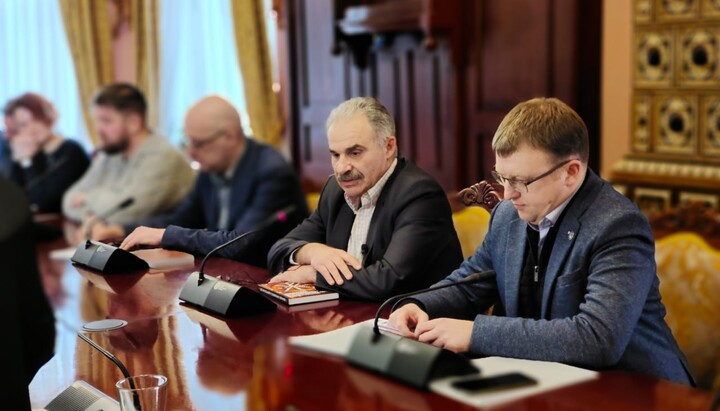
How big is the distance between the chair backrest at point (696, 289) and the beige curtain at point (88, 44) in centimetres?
577

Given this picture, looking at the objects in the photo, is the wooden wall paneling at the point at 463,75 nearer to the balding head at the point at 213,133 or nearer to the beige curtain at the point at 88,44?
the balding head at the point at 213,133

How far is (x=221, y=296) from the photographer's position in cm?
218

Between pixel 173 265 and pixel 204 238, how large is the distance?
218 mm

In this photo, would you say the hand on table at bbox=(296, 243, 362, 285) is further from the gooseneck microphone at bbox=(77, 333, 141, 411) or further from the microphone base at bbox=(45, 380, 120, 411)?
the microphone base at bbox=(45, 380, 120, 411)

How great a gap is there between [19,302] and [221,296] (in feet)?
2.96

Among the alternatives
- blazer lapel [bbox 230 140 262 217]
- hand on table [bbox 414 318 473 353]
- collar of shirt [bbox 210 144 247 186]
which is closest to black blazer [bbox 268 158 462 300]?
hand on table [bbox 414 318 473 353]

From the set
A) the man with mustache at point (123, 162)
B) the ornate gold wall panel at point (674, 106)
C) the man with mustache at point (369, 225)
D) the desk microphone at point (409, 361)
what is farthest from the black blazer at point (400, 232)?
the ornate gold wall panel at point (674, 106)

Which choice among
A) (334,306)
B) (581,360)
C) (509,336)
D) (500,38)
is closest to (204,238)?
(334,306)

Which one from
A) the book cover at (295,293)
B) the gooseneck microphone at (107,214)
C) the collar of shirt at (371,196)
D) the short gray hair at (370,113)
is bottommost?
the gooseneck microphone at (107,214)

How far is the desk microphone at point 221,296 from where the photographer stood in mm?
2150

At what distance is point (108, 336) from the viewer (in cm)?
209

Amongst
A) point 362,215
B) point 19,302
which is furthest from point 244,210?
point 19,302

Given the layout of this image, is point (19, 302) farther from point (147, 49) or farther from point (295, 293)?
point (147, 49)

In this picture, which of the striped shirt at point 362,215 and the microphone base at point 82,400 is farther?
the striped shirt at point 362,215
